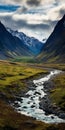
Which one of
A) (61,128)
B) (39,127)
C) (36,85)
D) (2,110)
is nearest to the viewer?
(61,128)

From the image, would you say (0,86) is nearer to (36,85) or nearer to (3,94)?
(3,94)

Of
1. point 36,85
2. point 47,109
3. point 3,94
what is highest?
point 36,85

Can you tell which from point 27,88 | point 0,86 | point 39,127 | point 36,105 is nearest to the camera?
point 39,127

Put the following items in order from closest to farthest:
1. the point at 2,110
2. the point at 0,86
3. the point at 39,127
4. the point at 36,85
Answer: the point at 39,127 → the point at 2,110 → the point at 0,86 → the point at 36,85

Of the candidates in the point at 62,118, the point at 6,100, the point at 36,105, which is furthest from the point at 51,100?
the point at 62,118

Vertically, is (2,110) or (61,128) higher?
(2,110)

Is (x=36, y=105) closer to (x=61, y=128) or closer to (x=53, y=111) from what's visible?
(x=53, y=111)

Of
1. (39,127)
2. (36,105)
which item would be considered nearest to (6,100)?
(36,105)

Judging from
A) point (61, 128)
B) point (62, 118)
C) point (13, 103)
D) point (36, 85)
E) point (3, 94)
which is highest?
point (36, 85)

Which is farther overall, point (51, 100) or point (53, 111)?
point (51, 100)
